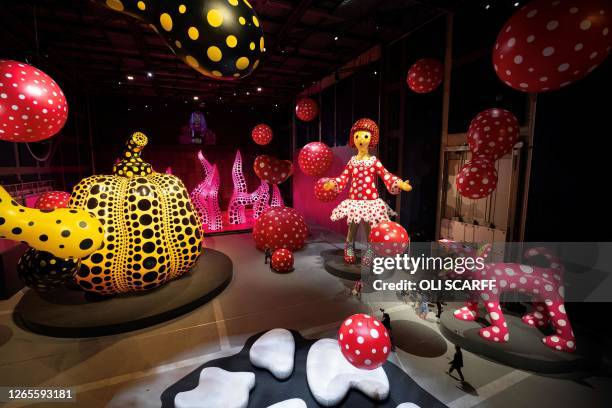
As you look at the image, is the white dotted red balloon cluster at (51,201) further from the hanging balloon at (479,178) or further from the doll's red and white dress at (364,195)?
the hanging balloon at (479,178)

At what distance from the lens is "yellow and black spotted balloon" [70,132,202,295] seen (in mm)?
2932

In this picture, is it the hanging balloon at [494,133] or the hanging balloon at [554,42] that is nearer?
the hanging balloon at [554,42]

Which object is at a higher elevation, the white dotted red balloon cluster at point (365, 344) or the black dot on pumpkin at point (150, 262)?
the black dot on pumpkin at point (150, 262)

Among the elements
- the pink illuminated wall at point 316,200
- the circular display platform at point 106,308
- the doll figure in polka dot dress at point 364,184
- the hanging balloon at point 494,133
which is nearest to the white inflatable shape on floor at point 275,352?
the circular display platform at point 106,308

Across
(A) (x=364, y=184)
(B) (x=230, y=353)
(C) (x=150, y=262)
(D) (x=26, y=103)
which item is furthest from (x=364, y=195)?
(D) (x=26, y=103)

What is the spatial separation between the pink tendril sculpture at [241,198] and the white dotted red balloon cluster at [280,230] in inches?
82.9

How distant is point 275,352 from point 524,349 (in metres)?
2.02

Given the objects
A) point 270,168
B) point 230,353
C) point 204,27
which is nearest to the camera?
point 204,27

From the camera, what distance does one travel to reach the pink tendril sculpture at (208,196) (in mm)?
6637

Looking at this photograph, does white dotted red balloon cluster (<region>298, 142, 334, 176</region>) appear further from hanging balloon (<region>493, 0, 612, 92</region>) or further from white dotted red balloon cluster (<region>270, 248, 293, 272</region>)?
hanging balloon (<region>493, 0, 612, 92</region>)

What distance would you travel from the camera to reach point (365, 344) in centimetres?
197

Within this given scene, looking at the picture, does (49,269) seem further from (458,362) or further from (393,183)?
(393,183)

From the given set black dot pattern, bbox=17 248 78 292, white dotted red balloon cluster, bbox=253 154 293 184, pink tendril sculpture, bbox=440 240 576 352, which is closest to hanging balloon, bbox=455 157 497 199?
pink tendril sculpture, bbox=440 240 576 352

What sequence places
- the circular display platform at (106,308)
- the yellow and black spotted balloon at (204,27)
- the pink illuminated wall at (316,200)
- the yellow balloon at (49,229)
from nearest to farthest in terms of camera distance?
the yellow and black spotted balloon at (204,27), the yellow balloon at (49,229), the circular display platform at (106,308), the pink illuminated wall at (316,200)
